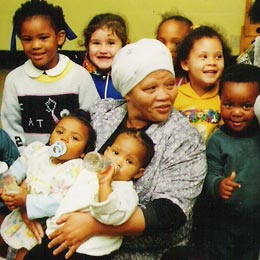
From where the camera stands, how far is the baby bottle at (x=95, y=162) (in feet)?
5.69

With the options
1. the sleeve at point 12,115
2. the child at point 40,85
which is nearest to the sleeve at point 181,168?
the child at point 40,85

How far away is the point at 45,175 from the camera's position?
74.6 inches

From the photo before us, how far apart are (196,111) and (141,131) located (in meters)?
0.50

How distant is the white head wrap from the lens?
6.22 ft

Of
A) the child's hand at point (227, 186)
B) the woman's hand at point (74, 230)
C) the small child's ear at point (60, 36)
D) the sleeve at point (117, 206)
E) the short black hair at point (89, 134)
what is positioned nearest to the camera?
the sleeve at point (117, 206)

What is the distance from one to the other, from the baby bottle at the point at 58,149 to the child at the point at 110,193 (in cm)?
17

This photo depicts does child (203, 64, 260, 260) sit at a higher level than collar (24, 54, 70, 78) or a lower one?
lower

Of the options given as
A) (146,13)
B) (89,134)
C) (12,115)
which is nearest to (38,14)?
(12,115)

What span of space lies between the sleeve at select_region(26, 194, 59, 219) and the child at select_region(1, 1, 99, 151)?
68 centimetres

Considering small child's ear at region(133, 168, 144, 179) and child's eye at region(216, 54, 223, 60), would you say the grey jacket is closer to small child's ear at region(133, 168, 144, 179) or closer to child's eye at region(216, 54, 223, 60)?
small child's ear at region(133, 168, 144, 179)

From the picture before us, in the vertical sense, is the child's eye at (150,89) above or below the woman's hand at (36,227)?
above

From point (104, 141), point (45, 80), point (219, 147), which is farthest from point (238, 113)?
point (45, 80)

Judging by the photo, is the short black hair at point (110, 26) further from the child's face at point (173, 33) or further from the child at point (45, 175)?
the child at point (45, 175)

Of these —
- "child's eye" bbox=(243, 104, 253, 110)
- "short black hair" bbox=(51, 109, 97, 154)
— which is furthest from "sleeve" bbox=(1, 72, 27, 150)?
"child's eye" bbox=(243, 104, 253, 110)
